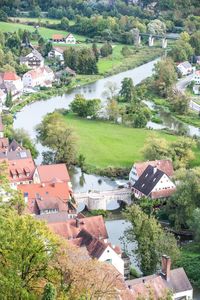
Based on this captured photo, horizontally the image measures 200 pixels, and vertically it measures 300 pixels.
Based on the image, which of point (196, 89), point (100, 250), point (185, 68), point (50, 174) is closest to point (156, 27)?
point (185, 68)

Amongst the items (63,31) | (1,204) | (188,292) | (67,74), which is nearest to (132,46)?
(63,31)

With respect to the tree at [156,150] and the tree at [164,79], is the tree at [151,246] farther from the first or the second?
the tree at [164,79]

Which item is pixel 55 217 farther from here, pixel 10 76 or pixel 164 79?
pixel 164 79

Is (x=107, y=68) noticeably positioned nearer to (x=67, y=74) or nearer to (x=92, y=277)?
(x=67, y=74)

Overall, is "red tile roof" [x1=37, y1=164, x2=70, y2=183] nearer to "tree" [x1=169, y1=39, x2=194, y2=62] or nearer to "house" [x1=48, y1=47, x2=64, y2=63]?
"tree" [x1=169, y1=39, x2=194, y2=62]

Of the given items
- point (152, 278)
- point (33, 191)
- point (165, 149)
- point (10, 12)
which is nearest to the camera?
point (152, 278)

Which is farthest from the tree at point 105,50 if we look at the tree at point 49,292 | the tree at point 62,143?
the tree at point 49,292
